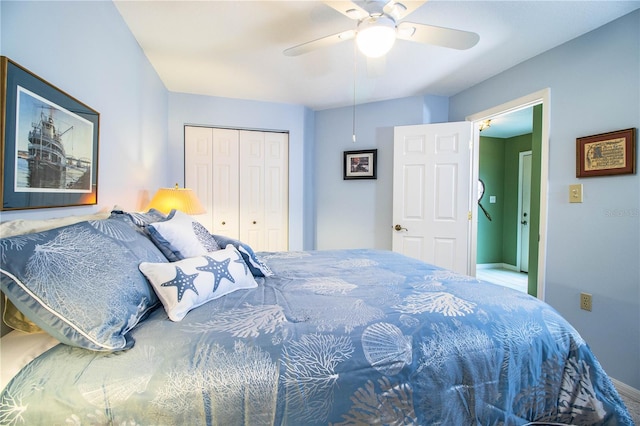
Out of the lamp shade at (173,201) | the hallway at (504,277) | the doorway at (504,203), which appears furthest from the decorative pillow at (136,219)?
the doorway at (504,203)

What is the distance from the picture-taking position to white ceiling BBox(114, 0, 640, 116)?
1.82 metres

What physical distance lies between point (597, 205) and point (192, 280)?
2.60 metres

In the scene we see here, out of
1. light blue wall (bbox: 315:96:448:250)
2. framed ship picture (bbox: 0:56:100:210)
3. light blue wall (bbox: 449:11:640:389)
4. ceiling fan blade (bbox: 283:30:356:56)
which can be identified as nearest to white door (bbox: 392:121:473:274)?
light blue wall (bbox: 315:96:448:250)

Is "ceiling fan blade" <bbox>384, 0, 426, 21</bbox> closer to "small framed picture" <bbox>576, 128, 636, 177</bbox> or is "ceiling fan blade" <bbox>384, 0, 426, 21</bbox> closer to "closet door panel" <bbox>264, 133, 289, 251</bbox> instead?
"small framed picture" <bbox>576, 128, 636, 177</bbox>

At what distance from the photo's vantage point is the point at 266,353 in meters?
0.83

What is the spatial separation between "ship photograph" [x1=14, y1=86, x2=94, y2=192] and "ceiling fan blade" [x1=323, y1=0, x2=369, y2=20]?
1314 millimetres

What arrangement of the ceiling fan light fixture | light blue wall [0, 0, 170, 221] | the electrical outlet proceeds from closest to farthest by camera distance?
1. light blue wall [0, 0, 170, 221]
2. the ceiling fan light fixture
3. the electrical outlet

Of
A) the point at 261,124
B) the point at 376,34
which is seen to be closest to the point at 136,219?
the point at 376,34

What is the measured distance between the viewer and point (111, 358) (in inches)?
31.2

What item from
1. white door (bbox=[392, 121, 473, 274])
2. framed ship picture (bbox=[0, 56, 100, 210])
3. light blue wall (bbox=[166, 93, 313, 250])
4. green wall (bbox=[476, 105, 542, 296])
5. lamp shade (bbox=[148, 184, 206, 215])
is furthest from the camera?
green wall (bbox=[476, 105, 542, 296])

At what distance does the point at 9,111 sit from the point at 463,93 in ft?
Result: 12.0

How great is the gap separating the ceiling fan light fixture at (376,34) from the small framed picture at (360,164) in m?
1.96

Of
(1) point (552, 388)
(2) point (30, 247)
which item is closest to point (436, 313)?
(1) point (552, 388)

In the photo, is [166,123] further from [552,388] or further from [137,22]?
[552,388]
